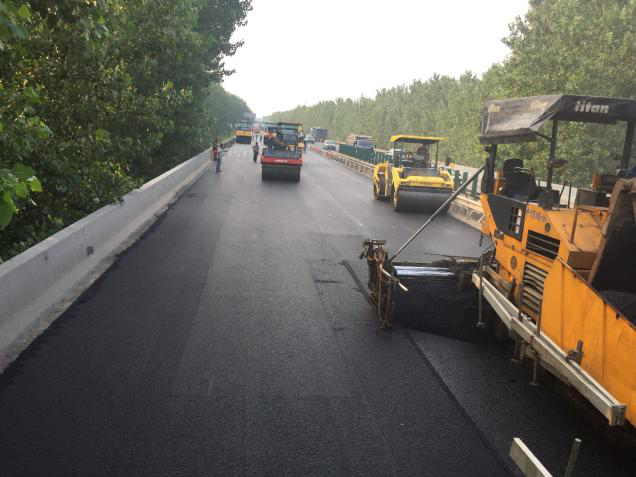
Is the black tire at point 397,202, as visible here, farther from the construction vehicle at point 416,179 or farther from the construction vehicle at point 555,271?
the construction vehicle at point 555,271

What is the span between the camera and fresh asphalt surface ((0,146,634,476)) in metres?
4.33

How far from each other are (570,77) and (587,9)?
29.8 ft

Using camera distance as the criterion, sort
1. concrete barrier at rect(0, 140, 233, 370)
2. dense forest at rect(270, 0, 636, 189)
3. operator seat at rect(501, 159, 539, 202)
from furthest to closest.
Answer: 1. dense forest at rect(270, 0, 636, 189)
2. operator seat at rect(501, 159, 539, 202)
3. concrete barrier at rect(0, 140, 233, 370)

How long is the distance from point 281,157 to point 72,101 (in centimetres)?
1604

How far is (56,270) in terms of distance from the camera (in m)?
7.77

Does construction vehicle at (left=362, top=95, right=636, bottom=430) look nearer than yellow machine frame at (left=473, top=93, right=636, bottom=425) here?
No

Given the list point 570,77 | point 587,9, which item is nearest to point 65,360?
point 570,77

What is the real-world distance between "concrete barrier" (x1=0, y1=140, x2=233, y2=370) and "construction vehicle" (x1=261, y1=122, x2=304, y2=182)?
1355cm

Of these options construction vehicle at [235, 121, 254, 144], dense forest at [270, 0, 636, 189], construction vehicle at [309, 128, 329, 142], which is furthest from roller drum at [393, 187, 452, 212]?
construction vehicle at [309, 128, 329, 142]

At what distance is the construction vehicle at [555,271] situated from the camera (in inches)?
168

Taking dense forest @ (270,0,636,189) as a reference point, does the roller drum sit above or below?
below

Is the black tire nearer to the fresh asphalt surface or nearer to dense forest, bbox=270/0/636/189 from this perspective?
dense forest, bbox=270/0/636/189

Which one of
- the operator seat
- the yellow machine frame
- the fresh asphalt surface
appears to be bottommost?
the fresh asphalt surface

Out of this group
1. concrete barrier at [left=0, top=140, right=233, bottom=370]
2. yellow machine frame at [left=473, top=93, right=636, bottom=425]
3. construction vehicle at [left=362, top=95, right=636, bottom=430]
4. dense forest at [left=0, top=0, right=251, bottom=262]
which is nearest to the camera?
yellow machine frame at [left=473, top=93, right=636, bottom=425]
